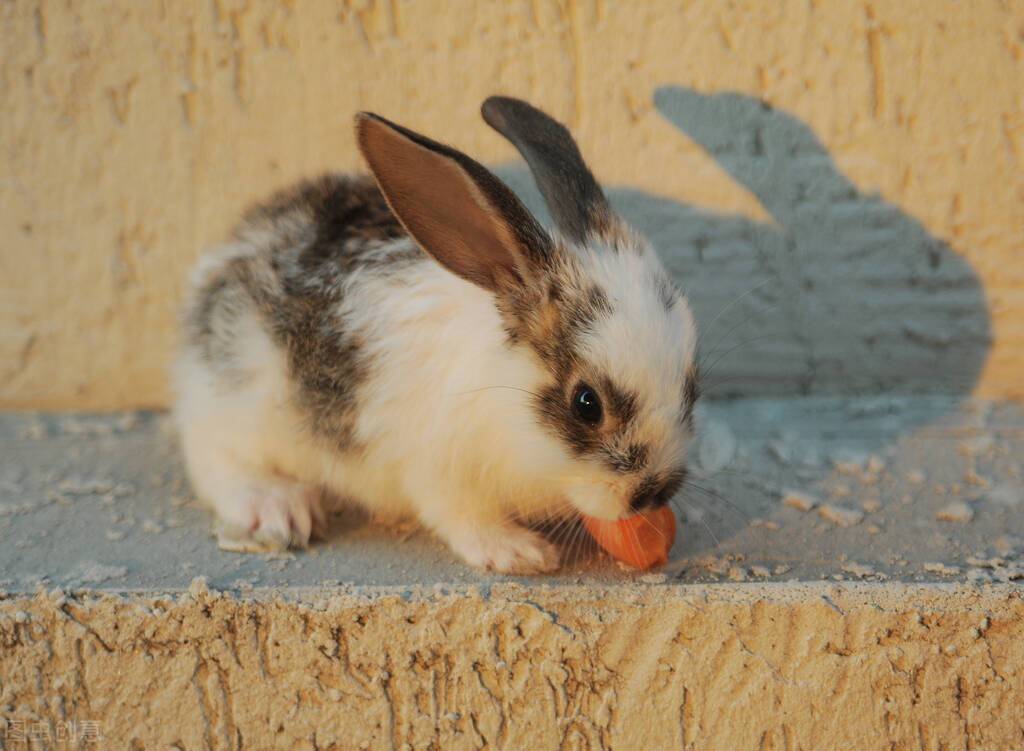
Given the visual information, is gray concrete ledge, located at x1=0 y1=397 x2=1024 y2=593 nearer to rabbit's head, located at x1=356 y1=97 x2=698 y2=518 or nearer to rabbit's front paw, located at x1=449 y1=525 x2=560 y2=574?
rabbit's front paw, located at x1=449 y1=525 x2=560 y2=574

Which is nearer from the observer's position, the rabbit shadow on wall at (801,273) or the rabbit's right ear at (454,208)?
the rabbit's right ear at (454,208)

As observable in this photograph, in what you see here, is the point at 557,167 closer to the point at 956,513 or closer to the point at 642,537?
the point at 642,537

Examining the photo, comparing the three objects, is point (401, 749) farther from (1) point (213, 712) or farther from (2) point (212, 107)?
(2) point (212, 107)

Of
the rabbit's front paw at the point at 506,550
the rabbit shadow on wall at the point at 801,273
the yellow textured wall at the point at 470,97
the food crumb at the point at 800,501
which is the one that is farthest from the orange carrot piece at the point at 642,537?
the yellow textured wall at the point at 470,97

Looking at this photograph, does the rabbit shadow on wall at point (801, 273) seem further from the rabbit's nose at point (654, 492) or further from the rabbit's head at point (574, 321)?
the rabbit's nose at point (654, 492)

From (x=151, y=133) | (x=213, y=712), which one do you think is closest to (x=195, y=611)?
(x=213, y=712)

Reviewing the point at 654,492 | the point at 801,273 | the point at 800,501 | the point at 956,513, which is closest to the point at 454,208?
the point at 654,492
